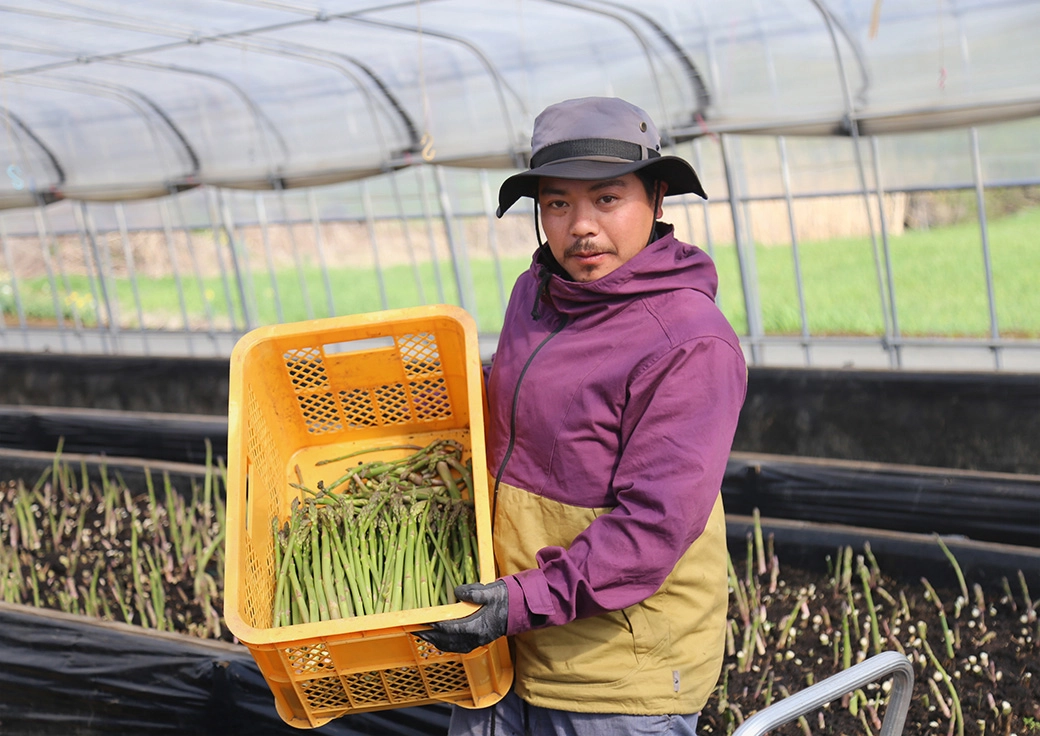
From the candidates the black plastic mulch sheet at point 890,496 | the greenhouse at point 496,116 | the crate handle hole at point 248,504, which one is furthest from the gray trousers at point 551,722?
the greenhouse at point 496,116

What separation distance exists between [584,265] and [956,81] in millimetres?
4041

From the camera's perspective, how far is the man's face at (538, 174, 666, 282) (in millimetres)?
1666

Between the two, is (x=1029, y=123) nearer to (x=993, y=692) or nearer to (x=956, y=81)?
(x=956, y=81)

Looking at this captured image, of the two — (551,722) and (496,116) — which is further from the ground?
(496,116)

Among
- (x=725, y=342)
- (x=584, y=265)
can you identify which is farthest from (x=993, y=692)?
(x=584, y=265)

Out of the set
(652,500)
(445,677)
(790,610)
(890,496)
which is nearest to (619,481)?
(652,500)

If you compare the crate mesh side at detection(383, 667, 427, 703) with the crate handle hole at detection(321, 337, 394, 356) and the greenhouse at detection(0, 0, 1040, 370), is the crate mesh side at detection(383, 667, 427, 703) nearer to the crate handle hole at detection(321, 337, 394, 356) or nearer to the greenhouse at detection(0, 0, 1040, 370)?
the crate handle hole at detection(321, 337, 394, 356)

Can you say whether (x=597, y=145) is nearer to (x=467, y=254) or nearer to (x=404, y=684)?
(x=404, y=684)

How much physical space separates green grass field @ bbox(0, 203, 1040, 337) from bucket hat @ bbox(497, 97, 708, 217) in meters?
6.91

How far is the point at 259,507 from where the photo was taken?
2018mm

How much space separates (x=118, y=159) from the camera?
834 centimetres

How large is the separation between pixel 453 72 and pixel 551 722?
5281 millimetres

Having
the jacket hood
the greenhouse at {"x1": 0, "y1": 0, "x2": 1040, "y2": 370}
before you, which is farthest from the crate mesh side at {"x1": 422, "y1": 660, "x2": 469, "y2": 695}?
the greenhouse at {"x1": 0, "y1": 0, "x2": 1040, "y2": 370}

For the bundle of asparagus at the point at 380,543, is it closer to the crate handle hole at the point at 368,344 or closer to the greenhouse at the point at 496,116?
the crate handle hole at the point at 368,344
